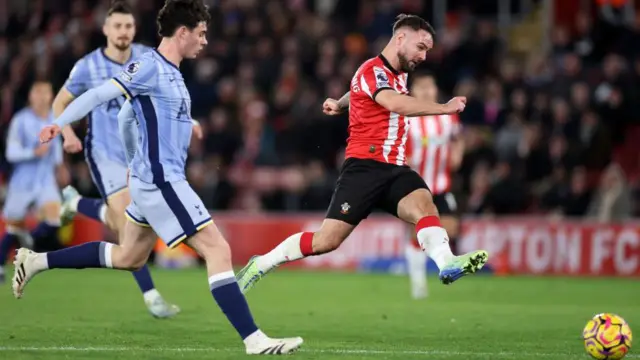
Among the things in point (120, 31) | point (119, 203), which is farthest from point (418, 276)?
point (120, 31)

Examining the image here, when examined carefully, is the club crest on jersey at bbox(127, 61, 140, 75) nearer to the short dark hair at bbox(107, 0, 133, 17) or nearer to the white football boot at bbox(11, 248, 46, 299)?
the white football boot at bbox(11, 248, 46, 299)

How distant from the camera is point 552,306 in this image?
13.1 meters

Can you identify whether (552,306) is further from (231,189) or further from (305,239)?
(231,189)

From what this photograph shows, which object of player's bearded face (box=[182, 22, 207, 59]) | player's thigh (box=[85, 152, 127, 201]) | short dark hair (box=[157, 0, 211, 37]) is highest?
short dark hair (box=[157, 0, 211, 37])

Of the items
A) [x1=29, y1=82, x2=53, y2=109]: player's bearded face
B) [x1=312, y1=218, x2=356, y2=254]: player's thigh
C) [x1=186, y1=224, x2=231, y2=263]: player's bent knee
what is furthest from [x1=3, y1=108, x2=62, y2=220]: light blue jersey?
[x1=186, y1=224, x2=231, y2=263]: player's bent knee

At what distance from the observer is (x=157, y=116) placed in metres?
8.03

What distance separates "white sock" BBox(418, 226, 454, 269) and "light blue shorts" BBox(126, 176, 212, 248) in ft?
6.02

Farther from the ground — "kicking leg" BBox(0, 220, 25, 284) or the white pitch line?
the white pitch line

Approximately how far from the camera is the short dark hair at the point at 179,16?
812cm

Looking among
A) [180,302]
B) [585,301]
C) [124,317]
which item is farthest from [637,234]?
[124,317]

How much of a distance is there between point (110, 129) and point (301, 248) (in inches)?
98.6

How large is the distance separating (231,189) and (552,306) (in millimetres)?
9171

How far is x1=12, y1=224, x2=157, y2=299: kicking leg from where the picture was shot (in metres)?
8.73

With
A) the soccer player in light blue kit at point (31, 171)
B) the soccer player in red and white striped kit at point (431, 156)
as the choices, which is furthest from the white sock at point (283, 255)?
the soccer player in light blue kit at point (31, 171)
